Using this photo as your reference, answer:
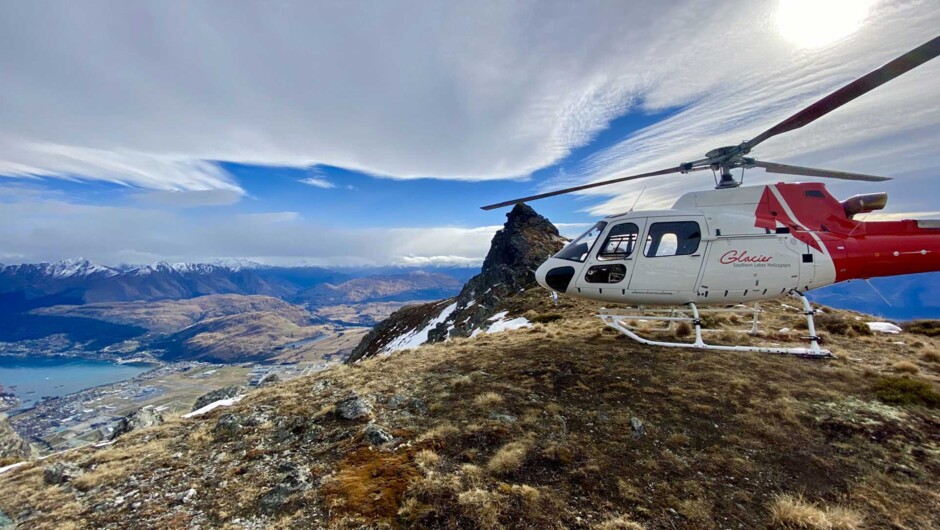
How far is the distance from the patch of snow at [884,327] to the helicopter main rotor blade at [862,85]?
12.2 m

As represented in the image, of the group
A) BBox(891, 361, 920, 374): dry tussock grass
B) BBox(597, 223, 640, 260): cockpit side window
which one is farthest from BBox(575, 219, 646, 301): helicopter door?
BBox(891, 361, 920, 374): dry tussock grass

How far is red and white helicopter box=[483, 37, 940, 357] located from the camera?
460 inches

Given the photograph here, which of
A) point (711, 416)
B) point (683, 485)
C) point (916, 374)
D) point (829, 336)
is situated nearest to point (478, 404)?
point (683, 485)

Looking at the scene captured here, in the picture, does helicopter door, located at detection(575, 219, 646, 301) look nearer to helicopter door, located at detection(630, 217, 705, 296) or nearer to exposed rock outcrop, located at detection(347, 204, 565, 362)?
helicopter door, located at detection(630, 217, 705, 296)

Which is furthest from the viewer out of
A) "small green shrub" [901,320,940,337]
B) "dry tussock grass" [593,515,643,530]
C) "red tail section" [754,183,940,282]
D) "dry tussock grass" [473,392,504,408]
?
"small green shrub" [901,320,940,337]

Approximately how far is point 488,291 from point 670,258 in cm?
3058

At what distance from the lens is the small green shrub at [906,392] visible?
8052 mm

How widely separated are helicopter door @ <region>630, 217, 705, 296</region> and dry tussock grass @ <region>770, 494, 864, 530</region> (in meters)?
7.56

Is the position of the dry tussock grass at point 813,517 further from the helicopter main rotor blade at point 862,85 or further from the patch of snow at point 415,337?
the patch of snow at point 415,337

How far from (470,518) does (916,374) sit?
42.8 feet

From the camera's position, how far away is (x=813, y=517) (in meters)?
4.71

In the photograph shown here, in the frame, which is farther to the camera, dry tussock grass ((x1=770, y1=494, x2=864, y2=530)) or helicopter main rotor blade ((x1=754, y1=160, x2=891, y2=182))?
helicopter main rotor blade ((x1=754, y1=160, x2=891, y2=182))

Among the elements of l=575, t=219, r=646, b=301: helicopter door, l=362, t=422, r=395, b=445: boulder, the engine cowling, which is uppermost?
the engine cowling

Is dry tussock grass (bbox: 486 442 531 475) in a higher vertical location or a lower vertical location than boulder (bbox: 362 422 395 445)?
higher
